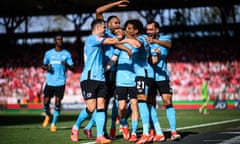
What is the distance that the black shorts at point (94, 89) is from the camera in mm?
9797

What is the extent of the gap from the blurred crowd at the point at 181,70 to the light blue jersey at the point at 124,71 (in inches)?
971

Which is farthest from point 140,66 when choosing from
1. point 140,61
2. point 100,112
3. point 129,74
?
point 100,112

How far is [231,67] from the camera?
37.2m

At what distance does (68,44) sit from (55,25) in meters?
30.3

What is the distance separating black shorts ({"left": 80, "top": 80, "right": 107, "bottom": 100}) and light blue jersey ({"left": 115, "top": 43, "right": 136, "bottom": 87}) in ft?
2.94

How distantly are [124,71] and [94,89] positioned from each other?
1.18 metres

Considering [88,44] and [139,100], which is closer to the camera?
[88,44]

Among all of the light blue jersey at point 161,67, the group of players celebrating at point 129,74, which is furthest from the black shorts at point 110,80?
the light blue jersey at point 161,67

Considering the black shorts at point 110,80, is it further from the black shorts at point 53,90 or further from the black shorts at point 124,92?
the black shorts at point 53,90

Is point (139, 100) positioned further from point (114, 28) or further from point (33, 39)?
point (33, 39)

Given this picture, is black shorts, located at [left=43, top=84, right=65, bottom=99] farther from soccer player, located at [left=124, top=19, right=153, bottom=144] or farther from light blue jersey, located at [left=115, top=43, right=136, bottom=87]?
soccer player, located at [left=124, top=19, right=153, bottom=144]

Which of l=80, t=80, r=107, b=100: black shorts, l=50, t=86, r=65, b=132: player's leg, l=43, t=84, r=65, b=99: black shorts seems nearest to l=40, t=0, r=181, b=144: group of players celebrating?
l=80, t=80, r=107, b=100: black shorts

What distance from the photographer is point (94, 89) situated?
980 cm

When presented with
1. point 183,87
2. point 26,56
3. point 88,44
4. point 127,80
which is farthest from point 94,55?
point 26,56
